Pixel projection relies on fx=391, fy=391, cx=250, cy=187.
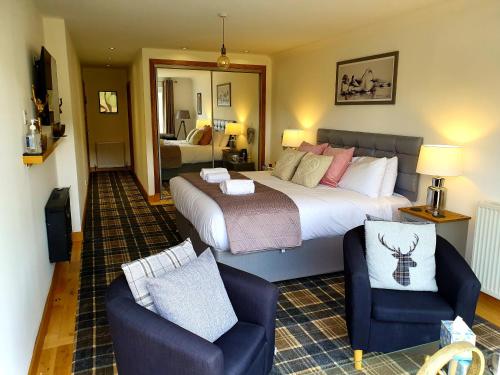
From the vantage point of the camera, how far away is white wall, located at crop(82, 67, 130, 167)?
9328 millimetres

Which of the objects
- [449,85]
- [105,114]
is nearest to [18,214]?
[449,85]

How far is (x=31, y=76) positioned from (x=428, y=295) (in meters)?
3.33

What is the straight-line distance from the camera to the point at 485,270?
9.96ft

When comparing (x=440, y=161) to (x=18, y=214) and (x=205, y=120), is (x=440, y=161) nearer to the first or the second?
(x=18, y=214)

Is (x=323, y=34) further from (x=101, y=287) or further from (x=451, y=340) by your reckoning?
(x=451, y=340)

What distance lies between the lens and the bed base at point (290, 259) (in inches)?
129

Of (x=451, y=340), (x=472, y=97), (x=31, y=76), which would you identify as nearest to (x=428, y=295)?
(x=451, y=340)

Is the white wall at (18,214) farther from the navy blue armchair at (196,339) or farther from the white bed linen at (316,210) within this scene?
the white bed linen at (316,210)

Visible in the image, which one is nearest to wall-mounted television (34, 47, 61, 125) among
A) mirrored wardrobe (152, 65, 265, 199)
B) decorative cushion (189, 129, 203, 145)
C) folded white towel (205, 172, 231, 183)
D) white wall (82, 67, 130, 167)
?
folded white towel (205, 172, 231, 183)

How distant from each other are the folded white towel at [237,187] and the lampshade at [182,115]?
10.5ft

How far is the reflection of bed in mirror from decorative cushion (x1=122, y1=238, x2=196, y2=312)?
4.55 metres

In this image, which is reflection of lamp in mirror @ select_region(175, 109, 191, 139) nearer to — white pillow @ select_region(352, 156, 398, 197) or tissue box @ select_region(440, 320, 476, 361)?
white pillow @ select_region(352, 156, 398, 197)

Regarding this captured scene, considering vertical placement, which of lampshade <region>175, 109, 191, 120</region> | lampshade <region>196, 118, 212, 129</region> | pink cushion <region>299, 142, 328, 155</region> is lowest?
pink cushion <region>299, 142, 328, 155</region>

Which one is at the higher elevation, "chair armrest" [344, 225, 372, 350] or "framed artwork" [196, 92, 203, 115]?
"framed artwork" [196, 92, 203, 115]
